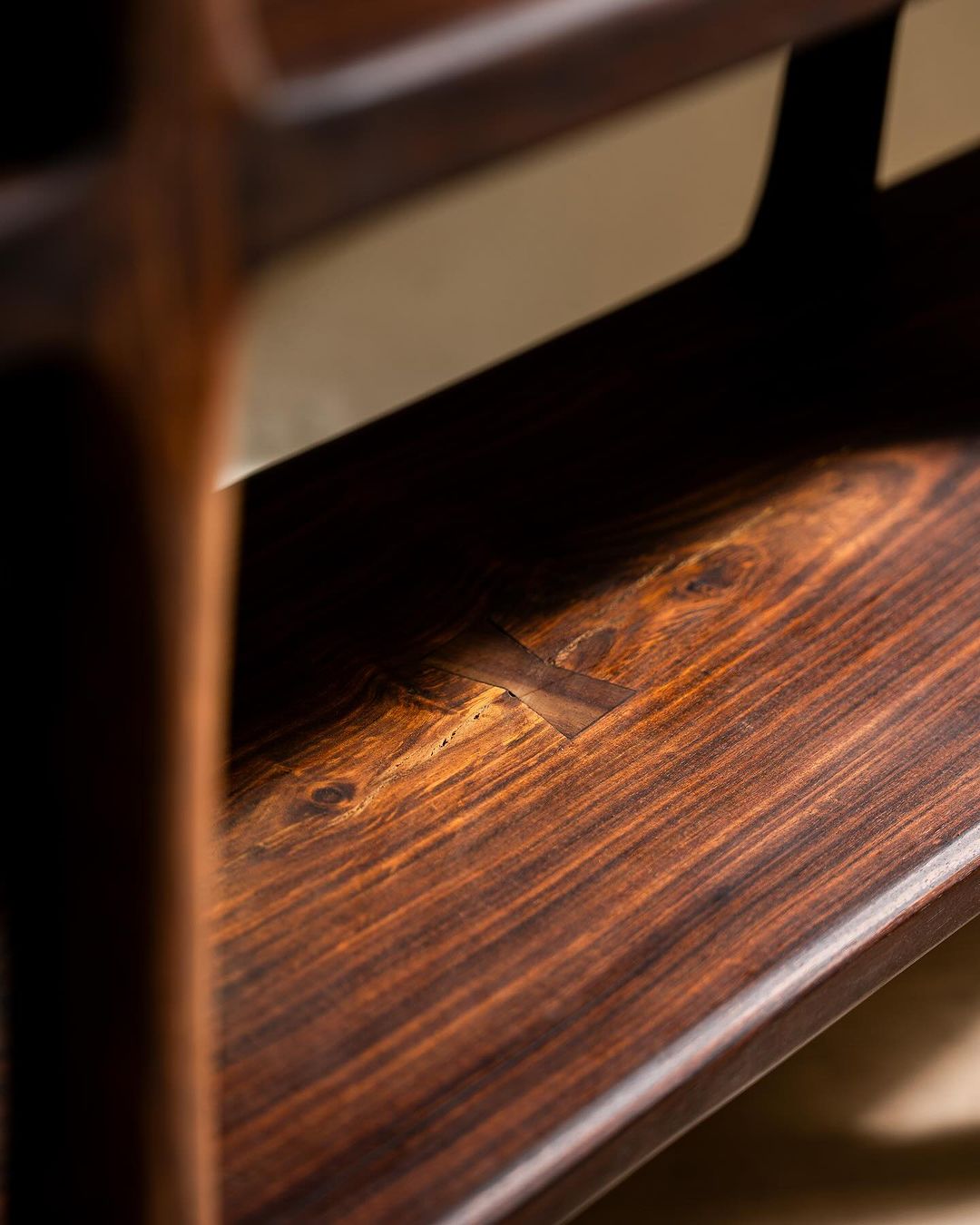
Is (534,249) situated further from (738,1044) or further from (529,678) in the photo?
(738,1044)

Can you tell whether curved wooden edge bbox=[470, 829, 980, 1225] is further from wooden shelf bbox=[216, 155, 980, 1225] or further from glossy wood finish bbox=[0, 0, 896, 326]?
glossy wood finish bbox=[0, 0, 896, 326]

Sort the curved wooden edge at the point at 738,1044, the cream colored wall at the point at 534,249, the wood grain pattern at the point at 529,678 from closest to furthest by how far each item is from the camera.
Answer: the curved wooden edge at the point at 738,1044 < the wood grain pattern at the point at 529,678 < the cream colored wall at the point at 534,249

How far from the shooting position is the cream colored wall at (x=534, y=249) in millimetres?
1106

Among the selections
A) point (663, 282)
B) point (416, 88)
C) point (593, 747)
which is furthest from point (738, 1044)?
point (663, 282)

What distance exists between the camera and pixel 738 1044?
1.18 ft

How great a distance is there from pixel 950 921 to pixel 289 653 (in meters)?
0.22

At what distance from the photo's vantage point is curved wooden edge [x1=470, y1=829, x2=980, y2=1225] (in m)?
0.33

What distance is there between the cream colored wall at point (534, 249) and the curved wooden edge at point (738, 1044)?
0.64m

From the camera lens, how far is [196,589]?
21 centimetres

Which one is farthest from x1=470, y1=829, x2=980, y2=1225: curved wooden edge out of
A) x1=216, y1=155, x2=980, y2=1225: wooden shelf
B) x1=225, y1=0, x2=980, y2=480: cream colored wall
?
x1=225, y1=0, x2=980, y2=480: cream colored wall

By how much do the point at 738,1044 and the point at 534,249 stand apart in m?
1.03

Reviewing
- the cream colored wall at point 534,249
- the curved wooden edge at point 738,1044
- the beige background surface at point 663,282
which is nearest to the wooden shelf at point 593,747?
the curved wooden edge at point 738,1044

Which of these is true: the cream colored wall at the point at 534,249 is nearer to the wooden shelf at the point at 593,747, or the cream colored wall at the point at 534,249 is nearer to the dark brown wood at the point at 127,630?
the wooden shelf at the point at 593,747

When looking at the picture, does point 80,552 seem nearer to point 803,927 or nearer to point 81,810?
point 81,810
